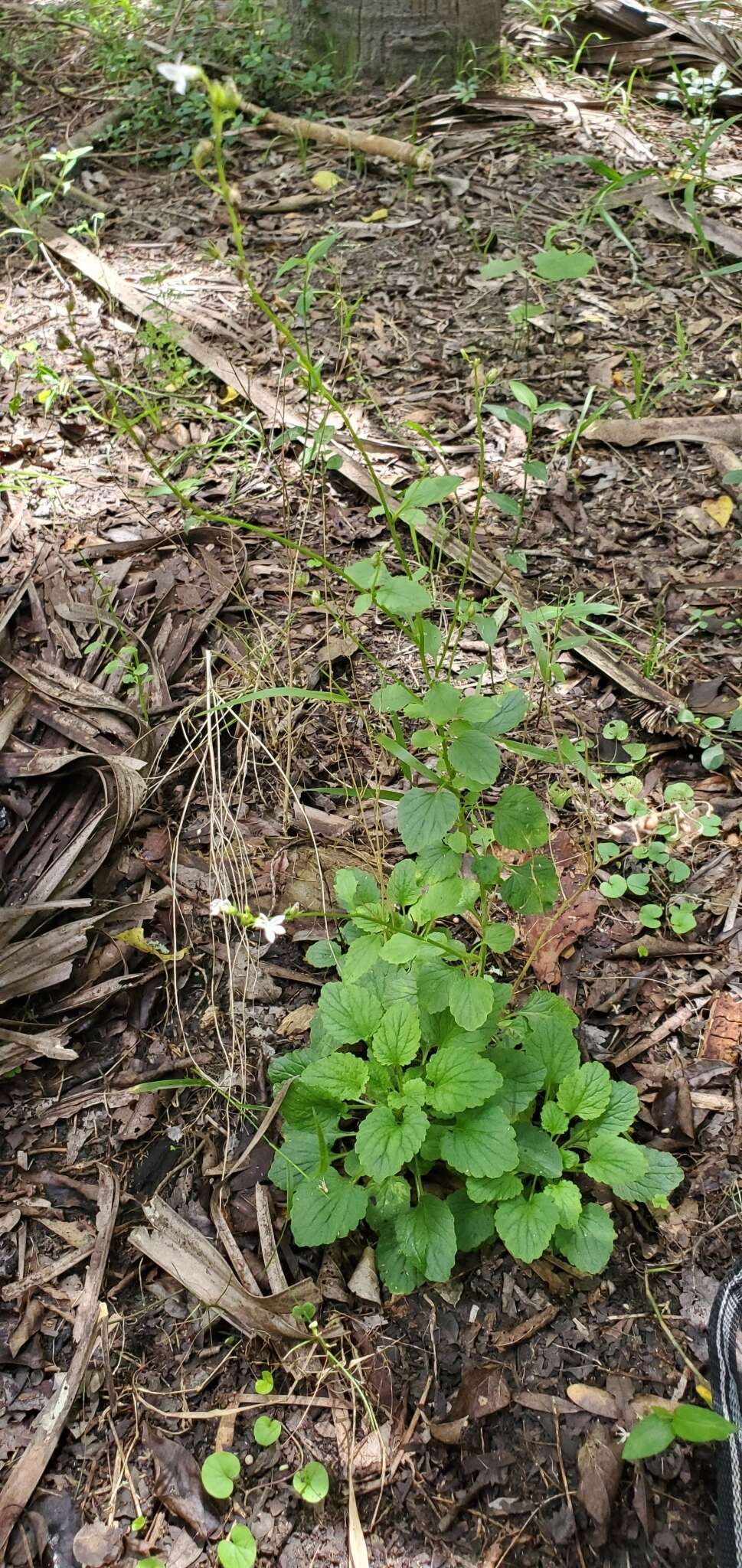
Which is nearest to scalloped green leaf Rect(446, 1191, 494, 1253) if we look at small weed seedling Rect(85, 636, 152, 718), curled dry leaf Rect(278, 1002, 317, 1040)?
curled dry leaf Rect(278, 1002, 317, 1040)

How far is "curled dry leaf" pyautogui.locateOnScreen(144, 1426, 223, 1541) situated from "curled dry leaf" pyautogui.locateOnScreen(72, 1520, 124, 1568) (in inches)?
3.1

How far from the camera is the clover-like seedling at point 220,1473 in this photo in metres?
1.44

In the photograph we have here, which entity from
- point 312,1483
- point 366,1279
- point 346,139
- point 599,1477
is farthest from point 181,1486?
point 346,139

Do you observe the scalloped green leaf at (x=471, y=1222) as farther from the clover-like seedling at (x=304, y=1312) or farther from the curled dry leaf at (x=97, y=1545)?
the curled dry leaf at (x=97, y=1545)

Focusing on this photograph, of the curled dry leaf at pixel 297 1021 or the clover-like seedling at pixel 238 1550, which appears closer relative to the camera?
the clover-like seedling at pixel 238 1550

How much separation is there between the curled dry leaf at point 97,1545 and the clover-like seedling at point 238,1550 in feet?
0.51

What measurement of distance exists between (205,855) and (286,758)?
0.29m

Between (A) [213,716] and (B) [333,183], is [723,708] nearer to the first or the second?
(A) [213,716]

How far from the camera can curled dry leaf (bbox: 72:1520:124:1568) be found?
142 centimetres

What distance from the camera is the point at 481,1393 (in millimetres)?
1516

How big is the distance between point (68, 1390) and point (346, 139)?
4.31m

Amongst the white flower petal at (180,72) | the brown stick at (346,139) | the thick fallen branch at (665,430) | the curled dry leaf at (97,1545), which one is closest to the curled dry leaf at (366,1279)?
the curled dry leaf at (97,1545)

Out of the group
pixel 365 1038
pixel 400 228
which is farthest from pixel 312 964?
pixel 400 228

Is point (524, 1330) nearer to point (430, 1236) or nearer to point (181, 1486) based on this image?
point (430, 1236)
